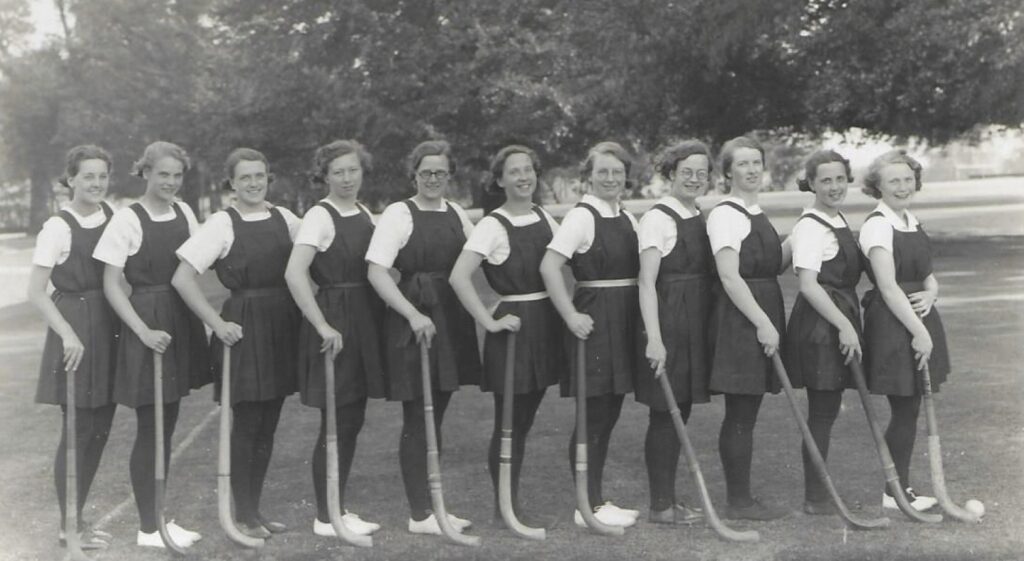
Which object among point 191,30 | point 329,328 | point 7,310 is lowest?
point 7,310

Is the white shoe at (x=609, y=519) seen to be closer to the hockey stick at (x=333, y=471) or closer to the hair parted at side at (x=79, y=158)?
the hockey stick at (x=333, y=471)

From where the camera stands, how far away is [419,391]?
4980 millimetres

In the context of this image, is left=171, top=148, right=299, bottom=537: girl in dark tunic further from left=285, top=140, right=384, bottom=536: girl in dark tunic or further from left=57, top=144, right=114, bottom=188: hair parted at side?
left=57, top=144, right=114, bottom=188: hair parted at side

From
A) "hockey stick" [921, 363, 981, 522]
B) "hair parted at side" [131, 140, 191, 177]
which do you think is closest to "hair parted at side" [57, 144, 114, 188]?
"hair parted at side" [131, 140, 191, 177]

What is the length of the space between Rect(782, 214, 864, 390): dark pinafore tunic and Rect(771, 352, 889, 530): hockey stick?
5.6 inches

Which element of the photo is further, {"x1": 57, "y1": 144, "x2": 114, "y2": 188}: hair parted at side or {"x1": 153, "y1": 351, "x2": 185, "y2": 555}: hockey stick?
{"x1": 57, "y1": 144, "x2": 114, "y2": 188}: hair parted at side

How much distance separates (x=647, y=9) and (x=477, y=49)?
5.03 meters

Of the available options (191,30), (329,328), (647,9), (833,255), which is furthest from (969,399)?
(191,30)

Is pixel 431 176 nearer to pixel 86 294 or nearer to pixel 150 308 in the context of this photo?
pixel 150 308

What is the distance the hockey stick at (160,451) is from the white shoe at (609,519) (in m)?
1.72

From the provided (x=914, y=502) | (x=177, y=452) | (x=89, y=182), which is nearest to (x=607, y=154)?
(x=914, y=502)

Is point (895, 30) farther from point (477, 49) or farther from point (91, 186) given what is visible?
point (91, 186)

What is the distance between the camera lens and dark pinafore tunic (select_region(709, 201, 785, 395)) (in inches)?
191

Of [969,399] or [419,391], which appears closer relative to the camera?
[419,391]
